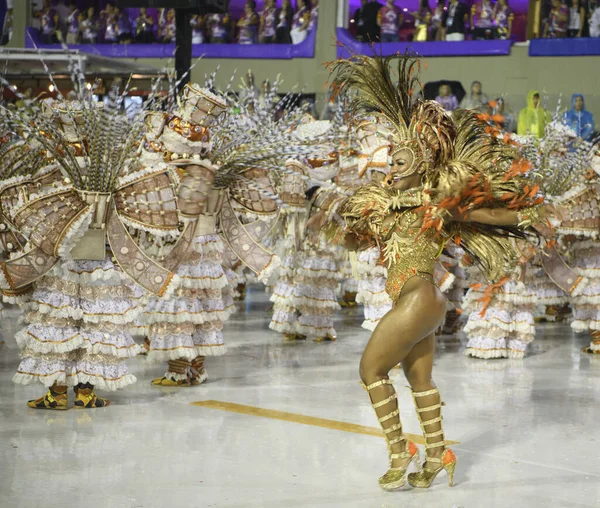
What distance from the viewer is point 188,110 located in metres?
5.94

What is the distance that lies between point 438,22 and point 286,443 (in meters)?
12.9

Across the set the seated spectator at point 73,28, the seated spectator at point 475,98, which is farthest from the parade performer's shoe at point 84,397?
the seated spectator at point 73,28

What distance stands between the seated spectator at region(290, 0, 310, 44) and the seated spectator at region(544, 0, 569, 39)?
4470 millimetres

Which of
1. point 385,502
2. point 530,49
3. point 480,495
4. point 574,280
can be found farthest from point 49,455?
point 530,49

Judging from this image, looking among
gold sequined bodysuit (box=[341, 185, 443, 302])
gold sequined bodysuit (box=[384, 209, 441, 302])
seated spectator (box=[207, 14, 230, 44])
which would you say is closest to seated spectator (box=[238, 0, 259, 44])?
seated spectator (box=[207, 14, 230, 44])

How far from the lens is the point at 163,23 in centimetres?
1864

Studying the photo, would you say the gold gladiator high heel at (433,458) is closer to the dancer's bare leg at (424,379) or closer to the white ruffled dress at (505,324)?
the dancer's bare leg at (424,379)

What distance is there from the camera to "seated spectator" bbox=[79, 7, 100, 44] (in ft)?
61.8

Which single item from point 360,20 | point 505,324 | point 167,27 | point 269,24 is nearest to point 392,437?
point 505,324

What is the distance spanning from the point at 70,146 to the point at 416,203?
227 cm

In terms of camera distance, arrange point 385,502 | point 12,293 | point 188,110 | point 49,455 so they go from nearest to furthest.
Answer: point 385,502
point 49,455
point 12,293
point 188,110

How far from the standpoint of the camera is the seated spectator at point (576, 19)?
15.1 metres

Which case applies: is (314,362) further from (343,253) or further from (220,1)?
(220,1)

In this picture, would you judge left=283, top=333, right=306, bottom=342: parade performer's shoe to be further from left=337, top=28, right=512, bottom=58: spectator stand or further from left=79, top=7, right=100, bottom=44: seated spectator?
left=79, top=7, right=100, bottom=44: seated spectator
